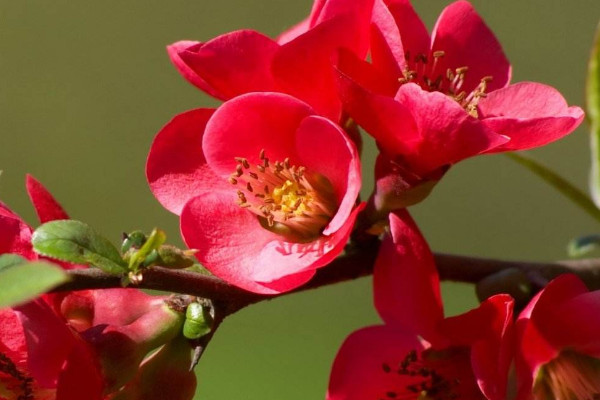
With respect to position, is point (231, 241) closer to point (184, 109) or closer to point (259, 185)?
point (259, 185)

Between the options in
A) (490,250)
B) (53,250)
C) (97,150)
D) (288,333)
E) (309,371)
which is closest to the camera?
(53,250)

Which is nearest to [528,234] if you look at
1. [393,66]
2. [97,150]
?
[97,150]

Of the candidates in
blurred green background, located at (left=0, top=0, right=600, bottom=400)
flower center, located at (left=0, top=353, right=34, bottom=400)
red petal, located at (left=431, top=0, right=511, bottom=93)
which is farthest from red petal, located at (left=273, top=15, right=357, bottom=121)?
blurred green background, located at (left=0, top=0, right=600, bottom=400)

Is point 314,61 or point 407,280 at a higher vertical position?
point 314,61

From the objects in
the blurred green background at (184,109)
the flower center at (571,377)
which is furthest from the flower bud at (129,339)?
the blurred green background at (184,109)

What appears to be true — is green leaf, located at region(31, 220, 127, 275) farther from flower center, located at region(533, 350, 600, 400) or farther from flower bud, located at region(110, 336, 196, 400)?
flower center, located at region(533, 350, 600, 400)

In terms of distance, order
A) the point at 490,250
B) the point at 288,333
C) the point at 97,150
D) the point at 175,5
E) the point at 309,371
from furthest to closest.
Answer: the point at 175,5 → the point at 97,150 → the point at 490,250 → the point at 288,333 → the point at 309,371

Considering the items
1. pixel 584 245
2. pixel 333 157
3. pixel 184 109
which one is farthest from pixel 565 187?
pixel 184 109

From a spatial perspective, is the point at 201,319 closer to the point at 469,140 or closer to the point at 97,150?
the point at 469,140
